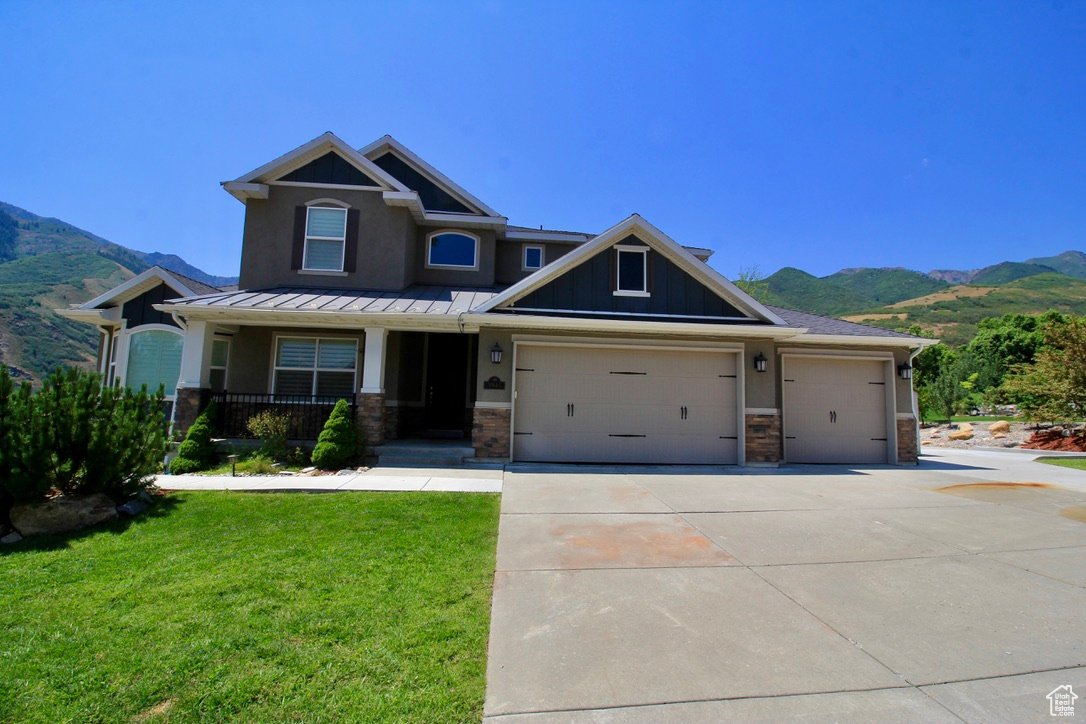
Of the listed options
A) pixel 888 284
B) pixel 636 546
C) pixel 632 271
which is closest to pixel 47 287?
pixel 632 271

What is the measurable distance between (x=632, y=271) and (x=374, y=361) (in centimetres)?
575

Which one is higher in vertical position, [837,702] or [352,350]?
[352,350]

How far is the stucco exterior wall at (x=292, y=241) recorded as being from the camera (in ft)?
38.9

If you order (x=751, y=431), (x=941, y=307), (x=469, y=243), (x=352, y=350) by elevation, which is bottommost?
(x=751, y=431)

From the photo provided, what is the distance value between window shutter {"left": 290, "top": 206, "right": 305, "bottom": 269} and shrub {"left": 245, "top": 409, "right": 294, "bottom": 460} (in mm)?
4185

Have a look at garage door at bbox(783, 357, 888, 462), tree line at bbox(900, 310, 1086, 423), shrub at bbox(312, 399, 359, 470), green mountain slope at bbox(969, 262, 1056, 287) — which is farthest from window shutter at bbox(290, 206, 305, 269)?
green mountain slope at bbox(969, 262, 1056, 287)

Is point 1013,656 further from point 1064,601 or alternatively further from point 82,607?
point 82,607

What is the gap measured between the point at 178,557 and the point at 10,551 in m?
1.99

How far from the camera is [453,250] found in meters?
13.6

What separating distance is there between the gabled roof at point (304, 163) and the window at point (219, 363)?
3.83m

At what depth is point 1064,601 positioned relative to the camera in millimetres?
3797

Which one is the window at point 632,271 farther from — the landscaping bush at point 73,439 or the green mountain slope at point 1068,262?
the green mountain slope at point 1068,262

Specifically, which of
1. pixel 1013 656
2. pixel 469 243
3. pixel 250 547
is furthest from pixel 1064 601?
pixel 469 243

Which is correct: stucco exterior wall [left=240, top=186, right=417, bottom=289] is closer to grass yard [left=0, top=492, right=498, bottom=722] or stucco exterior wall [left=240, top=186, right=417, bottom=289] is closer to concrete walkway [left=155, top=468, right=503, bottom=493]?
concrete walkway [left=155, top=468, right=503, bottom=493]
